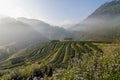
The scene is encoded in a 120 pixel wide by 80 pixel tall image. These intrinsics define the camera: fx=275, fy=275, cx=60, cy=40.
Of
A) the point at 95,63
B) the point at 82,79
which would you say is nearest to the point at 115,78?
the point at 82,79

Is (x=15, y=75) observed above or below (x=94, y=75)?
below

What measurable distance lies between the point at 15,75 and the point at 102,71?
2253 cm

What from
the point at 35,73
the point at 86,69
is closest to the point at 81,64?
the point at 86,69

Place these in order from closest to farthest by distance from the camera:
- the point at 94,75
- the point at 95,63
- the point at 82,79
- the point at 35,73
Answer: the point at 82,79
the point at 94,75
the point at 95,63
the point at 35,73

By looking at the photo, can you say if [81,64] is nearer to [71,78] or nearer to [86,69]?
[86,69]

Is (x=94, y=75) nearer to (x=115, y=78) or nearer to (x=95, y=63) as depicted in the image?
(x=115, y=78)

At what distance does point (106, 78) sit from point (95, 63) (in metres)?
3.88

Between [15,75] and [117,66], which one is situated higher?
[117,66]

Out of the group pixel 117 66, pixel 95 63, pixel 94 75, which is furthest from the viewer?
pixel 95 63

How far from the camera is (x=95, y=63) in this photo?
1634 cm

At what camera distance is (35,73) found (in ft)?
112

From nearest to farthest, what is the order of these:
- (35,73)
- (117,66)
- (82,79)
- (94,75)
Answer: (82,79), (94,75), (117,66), (35,73)

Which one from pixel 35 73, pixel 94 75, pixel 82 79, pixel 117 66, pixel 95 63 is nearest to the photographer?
pixel 82 79

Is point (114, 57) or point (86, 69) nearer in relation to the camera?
point (86, 69)
